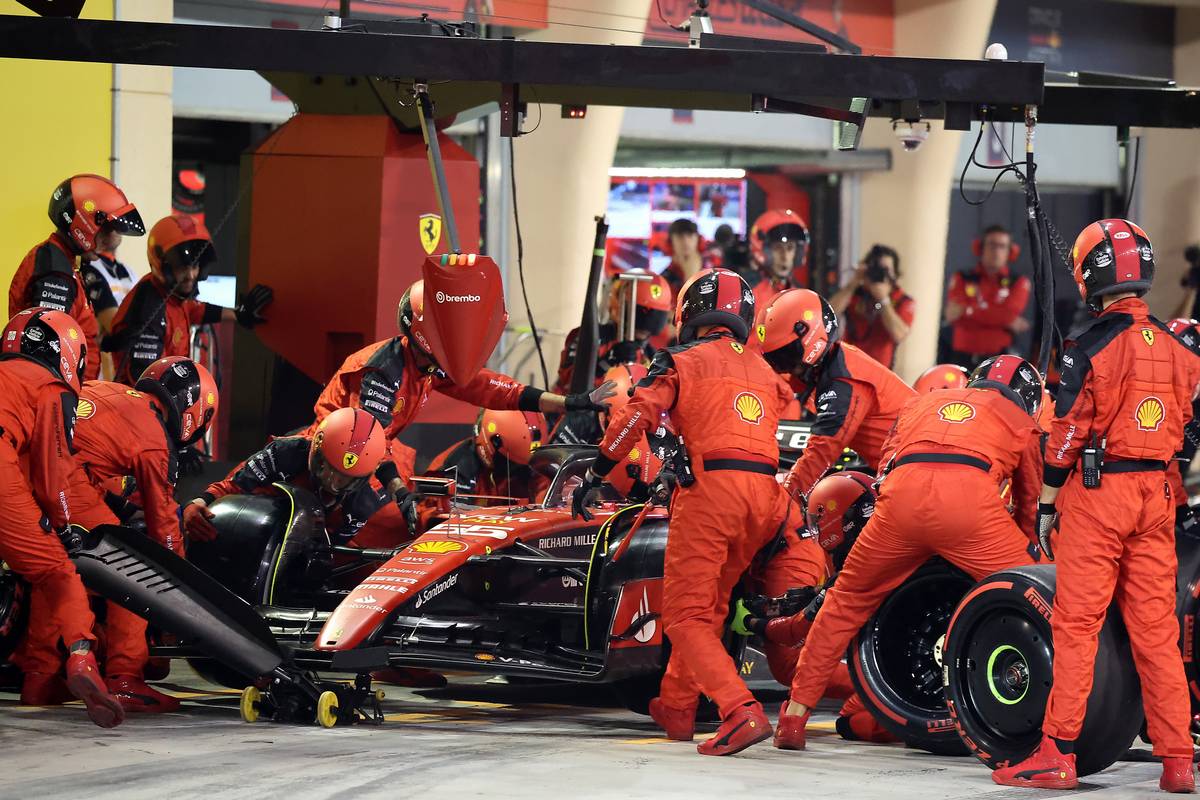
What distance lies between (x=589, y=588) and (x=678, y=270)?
7039mm

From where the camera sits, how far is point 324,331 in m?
11.1

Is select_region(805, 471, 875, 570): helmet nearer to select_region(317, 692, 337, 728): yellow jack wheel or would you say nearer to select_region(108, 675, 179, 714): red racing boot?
select_region(317, 692, 337, 728): yellow jack wheel

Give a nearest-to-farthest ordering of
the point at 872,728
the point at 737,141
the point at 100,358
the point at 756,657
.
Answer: the point at 872,728 < the point at 756,657 < the point at 100,358 < the point at 737,141

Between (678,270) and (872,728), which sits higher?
(678,270)

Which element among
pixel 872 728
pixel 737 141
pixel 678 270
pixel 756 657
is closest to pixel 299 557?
pixel 756 657

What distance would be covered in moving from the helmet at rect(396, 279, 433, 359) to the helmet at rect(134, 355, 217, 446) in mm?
1094

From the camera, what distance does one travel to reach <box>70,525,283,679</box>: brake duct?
24.5 ft

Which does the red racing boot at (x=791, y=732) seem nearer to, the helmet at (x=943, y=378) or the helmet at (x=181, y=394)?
the helmet at (x=943, y=378)

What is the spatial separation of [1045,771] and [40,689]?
14.2 ft

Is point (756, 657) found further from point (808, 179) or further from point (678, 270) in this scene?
point (808, 179)

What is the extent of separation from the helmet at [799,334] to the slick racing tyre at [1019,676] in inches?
75.5

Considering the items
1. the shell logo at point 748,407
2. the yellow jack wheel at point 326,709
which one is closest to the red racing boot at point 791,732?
the shell logo at point 748,407

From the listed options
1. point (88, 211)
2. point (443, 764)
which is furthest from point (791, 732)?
point (88, 211)

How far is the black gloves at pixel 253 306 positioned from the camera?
36.2ft
